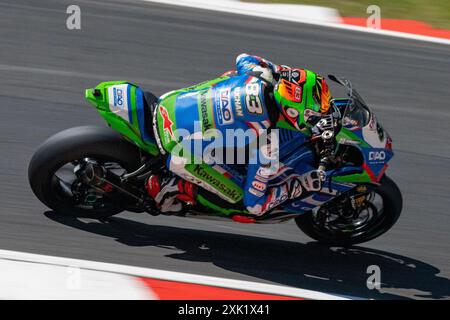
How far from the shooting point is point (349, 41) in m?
10.9

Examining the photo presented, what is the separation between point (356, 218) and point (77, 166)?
7.31ft

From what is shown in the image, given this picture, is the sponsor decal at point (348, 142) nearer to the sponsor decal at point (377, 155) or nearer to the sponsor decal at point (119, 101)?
the sponsor decal at point (377, 155)

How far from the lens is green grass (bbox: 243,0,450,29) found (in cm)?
1167

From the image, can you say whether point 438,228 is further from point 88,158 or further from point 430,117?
point 88,158

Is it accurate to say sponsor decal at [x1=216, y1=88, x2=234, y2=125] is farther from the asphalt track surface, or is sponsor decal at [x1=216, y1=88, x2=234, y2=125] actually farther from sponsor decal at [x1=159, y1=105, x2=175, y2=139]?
the asphalt track surface

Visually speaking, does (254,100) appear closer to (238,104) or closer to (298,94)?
(238,104)

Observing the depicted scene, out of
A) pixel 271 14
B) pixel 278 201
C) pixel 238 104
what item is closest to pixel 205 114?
pixel 238 104

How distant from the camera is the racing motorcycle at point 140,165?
6305 mm

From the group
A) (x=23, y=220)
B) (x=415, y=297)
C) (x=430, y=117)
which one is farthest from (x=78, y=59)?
(x=415, y=297)

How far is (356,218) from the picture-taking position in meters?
6.90

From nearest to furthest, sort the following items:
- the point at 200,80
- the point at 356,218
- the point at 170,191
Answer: the point at 170,191
the point at 356,218
the point at 200,80

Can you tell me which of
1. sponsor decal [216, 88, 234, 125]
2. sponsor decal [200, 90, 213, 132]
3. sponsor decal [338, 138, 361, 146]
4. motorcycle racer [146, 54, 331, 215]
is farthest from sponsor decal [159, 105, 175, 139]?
sponsor decal [338, 138, 361, 146]

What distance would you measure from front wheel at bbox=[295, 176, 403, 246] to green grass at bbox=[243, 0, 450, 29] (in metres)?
5.26

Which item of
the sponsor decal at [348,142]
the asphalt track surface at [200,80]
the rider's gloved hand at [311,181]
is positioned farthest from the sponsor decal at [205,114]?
the asphalt track surface at [200,80]
